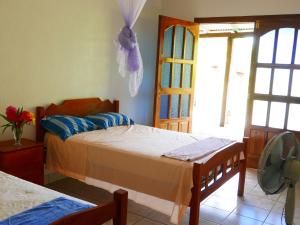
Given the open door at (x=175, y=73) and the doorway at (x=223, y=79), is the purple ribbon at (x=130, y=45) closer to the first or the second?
the open door at (x=175, y=73)

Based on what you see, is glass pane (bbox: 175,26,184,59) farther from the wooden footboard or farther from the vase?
the vase

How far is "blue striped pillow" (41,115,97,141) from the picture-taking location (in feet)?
10.3

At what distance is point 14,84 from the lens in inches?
121

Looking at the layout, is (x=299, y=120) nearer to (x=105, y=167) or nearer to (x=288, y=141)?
(x=288, y=141)

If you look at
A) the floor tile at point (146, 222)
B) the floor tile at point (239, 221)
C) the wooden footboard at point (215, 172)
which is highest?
the wooden footboard at point (215, 172)

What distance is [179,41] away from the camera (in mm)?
4672

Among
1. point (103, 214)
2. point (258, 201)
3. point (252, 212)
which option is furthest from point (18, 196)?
point (258, 201)

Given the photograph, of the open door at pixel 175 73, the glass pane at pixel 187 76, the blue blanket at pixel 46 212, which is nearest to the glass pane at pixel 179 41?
the open door at pixel 175 73

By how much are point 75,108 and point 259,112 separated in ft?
8.54

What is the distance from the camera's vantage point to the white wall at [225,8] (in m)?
4.14

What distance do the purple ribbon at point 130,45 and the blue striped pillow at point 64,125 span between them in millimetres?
910

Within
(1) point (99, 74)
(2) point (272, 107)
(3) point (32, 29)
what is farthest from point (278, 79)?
(3) point (32, 29)

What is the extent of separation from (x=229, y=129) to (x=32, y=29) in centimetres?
532

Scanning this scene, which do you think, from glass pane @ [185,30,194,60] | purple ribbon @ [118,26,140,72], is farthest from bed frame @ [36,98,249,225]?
glass pane @ [185,30,194,60]
